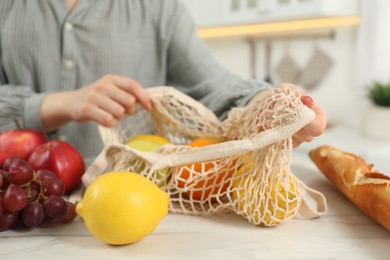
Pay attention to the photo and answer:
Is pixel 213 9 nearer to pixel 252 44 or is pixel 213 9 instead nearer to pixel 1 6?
pixel 252 44

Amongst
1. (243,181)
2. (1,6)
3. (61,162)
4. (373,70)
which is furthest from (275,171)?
(373,70)

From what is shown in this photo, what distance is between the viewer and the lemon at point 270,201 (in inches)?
19.7

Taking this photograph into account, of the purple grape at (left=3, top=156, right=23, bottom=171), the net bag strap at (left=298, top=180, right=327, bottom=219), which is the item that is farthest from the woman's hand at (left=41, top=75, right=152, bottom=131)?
the net bag strap at (left=298, top=180, right=327, bottom=219)

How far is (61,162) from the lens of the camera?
622 millimetres

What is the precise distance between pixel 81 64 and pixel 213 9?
1605 mm

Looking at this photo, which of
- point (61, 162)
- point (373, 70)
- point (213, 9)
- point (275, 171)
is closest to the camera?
point (275, 171)

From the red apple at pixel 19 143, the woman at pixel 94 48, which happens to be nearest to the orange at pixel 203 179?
the red apple at pixel 19 143

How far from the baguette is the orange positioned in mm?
162

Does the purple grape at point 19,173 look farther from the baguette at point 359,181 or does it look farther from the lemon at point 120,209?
the baguette at point 359,181

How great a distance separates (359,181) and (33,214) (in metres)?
0.40

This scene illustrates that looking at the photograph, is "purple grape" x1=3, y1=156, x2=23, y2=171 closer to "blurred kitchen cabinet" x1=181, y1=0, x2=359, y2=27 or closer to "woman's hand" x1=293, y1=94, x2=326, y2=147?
"woman's hand" x1=293, y1=94, x2=326, y2=147

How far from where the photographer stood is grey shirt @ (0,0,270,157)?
40.0 inches

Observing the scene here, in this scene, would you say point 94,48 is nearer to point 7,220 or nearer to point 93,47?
point 93,47

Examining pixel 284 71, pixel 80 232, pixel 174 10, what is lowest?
pixel 284 71
